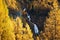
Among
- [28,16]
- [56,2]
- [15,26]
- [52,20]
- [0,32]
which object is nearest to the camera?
[0,32]

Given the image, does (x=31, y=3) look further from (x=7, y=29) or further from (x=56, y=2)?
(x=7, y=29)

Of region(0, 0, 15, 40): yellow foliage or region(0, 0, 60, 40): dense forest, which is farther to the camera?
region(0, 0, 60, 40): dense forest

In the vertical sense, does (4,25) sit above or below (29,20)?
above

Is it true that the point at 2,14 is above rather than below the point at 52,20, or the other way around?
above

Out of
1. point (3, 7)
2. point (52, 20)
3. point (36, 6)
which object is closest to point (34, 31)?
point (52, 20)

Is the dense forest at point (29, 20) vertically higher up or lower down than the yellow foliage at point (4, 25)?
lower down

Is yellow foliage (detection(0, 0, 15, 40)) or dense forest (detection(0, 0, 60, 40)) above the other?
yellow foliage (detection(0, 0, 15, 40))

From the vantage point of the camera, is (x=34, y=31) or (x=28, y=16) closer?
(x=34, y=31)

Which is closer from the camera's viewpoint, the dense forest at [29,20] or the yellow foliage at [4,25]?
the yellow foliage at [4,25]
